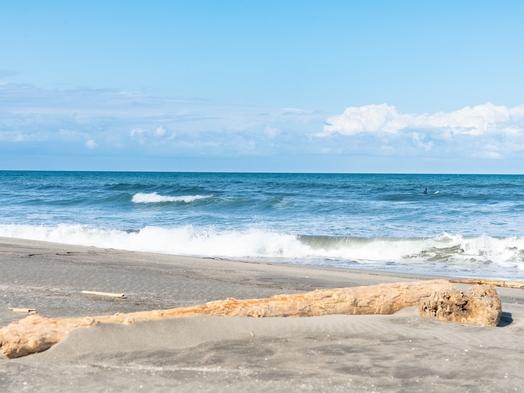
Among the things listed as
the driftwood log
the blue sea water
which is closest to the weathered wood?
the driftwood log

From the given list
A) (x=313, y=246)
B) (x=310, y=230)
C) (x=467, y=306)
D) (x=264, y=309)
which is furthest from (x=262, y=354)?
(x=310, y=230)

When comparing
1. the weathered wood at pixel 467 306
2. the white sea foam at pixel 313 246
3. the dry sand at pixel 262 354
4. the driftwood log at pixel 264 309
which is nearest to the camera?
the dry sand at pixel 262 354

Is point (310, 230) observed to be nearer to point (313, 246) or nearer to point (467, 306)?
point (313, 246)

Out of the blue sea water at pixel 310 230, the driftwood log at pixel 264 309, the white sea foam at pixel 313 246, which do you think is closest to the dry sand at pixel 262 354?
the driftwood log at pixel 264 309

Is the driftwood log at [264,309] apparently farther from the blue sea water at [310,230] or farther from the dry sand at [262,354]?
the blue sea water at [310,230]

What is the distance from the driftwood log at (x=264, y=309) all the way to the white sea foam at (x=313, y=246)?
800 centimetres

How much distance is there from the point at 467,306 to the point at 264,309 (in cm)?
224

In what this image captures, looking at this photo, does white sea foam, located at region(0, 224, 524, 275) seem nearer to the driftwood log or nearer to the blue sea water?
the blue sea water

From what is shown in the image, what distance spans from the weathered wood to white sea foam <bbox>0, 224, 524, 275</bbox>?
817 cm

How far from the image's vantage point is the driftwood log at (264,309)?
4.57 metres

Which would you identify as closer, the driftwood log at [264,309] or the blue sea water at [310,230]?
the driftwood log at [264,309]

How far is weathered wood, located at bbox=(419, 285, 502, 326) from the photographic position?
19.2 ft

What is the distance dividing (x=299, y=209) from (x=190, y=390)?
25.8 meters

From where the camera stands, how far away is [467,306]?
5938mm
